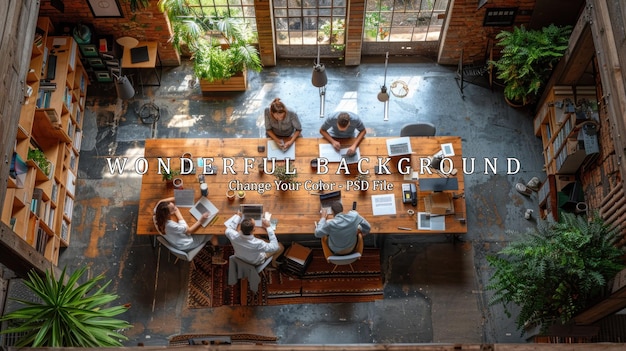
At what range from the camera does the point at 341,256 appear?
22.8 feet

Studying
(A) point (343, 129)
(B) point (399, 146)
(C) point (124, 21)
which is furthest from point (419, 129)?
(C) point (124, 21)

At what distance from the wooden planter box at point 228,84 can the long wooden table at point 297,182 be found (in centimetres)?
149

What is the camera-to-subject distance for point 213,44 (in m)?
8.49

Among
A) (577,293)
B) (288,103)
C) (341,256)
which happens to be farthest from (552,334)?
(288,103)

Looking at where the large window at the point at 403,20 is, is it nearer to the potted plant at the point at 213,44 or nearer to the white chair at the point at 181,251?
the potted plant at the point at 213,44

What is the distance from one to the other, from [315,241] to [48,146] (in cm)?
364

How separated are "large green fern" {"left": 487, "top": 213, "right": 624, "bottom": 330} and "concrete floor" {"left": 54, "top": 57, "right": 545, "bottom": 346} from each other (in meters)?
1.25

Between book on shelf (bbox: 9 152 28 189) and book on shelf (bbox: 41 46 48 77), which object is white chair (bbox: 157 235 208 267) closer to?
book on shelf (bbox: 9 152 28 189)

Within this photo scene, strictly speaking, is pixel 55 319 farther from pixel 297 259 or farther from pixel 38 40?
pixel 38 40

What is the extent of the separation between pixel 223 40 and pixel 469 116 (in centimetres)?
375

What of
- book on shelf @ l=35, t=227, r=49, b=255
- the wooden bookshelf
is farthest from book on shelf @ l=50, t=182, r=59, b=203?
book on shelf @ l=35, t=227, r=49, b=255

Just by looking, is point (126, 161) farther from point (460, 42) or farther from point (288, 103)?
point (460, 42)

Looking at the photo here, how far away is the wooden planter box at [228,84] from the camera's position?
8.66 m

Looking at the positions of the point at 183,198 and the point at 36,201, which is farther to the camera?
the point at 183,198
